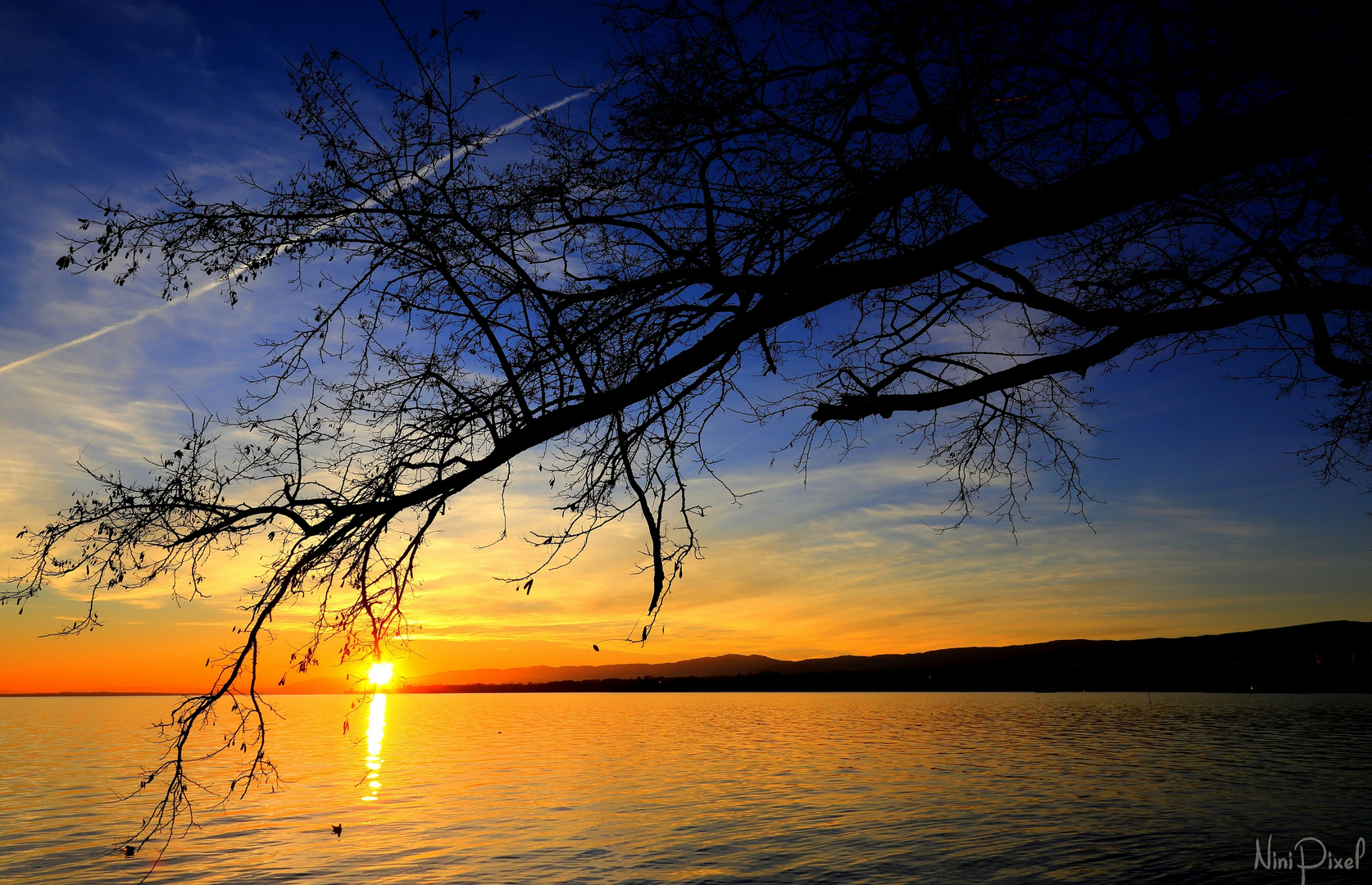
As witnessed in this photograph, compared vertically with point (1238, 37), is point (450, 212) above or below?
below

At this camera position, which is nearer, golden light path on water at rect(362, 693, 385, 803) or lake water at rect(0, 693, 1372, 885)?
lake water at rect(0, 693, 1372, 885)

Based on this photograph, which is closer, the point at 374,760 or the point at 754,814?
the point at 754,814

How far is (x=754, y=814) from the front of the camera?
21703 mm

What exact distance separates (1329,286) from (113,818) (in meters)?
31.2

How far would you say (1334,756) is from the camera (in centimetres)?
3297

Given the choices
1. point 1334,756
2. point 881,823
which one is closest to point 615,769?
point 881,823

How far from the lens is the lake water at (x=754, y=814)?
15.8 m

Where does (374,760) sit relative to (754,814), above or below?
below

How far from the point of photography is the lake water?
1584cm

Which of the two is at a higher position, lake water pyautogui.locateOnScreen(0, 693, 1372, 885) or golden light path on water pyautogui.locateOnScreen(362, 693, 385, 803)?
lake water pyautogui.locateOnScreen(0, 693, 1372, 885)

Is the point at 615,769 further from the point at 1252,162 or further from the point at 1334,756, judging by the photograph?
the point at 1252,162

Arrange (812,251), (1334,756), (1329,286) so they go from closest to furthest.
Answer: (812,251), (1329,286), (1334,756)

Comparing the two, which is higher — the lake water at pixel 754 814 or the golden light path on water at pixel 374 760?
the lake water at pixel 754 814

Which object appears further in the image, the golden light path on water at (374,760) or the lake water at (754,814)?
the golden light path on water at (374,760)
